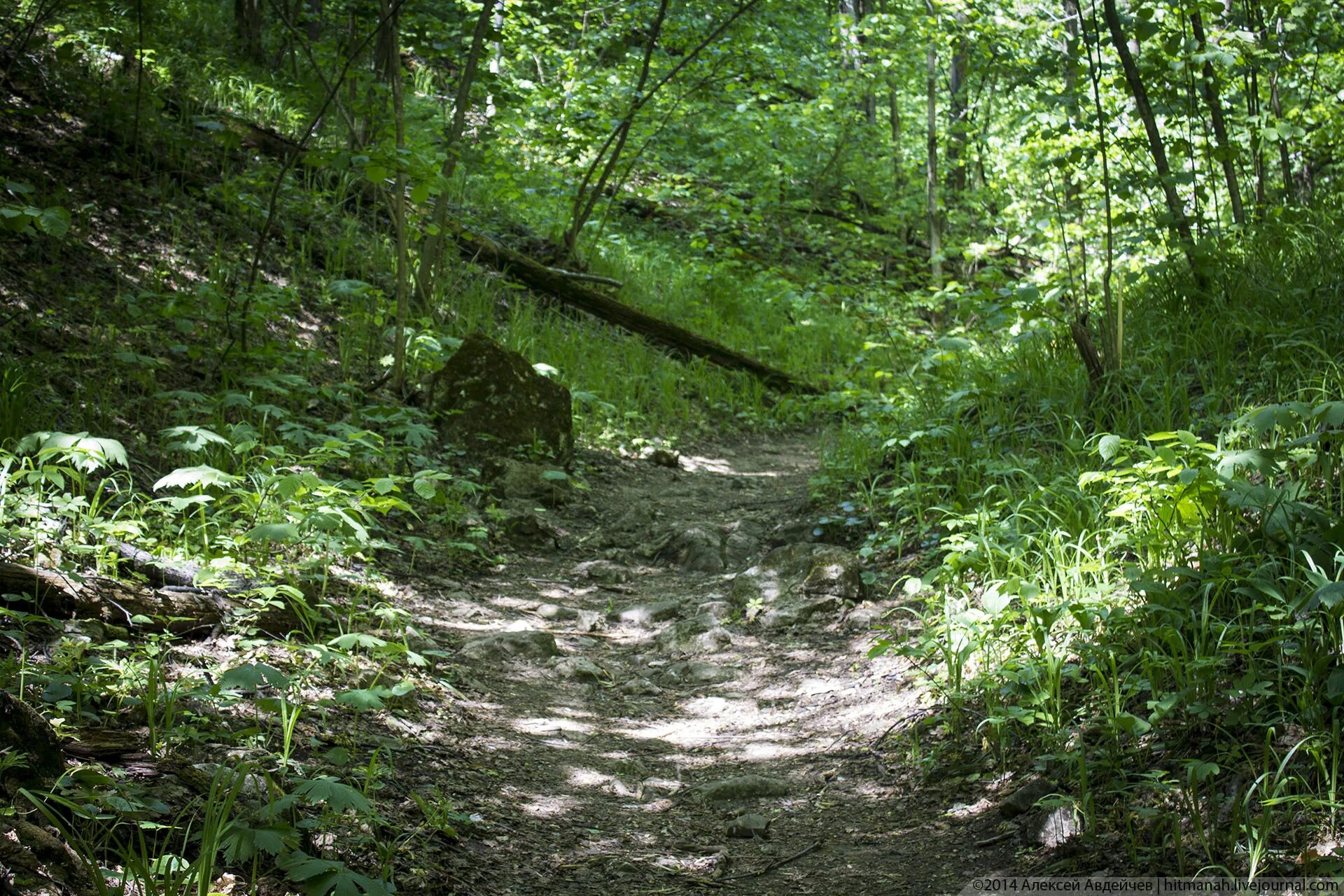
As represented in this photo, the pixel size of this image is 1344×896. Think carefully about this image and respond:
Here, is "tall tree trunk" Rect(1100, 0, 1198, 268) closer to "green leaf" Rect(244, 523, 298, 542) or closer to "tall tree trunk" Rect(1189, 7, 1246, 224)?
"tall tree trunk" Rect(1189, 7, 1246, 224)

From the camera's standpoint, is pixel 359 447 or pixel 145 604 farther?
pixel 359 447

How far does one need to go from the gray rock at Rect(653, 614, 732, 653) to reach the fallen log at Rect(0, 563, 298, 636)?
1.59 m

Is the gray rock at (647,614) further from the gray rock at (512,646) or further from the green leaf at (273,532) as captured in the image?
the green leaf at (273,532)

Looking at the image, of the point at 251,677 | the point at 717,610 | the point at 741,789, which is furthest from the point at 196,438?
the point at 741,789

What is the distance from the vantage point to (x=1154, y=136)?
15.8 feet

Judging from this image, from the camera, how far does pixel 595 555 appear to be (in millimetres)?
5078

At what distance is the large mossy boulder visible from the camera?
227 inches

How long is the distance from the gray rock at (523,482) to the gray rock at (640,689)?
218cm

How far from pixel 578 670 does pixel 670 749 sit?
674 mm

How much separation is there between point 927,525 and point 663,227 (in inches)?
365

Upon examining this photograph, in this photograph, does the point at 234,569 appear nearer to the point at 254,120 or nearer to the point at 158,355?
the point at 158,355

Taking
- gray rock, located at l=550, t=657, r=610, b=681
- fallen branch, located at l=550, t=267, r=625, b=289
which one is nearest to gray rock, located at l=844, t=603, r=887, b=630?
gray rock, located at l=550, t=657, r=610, b=681

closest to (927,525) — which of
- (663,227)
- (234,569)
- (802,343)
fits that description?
(234,569)

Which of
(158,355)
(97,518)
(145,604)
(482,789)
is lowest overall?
(482,789)
